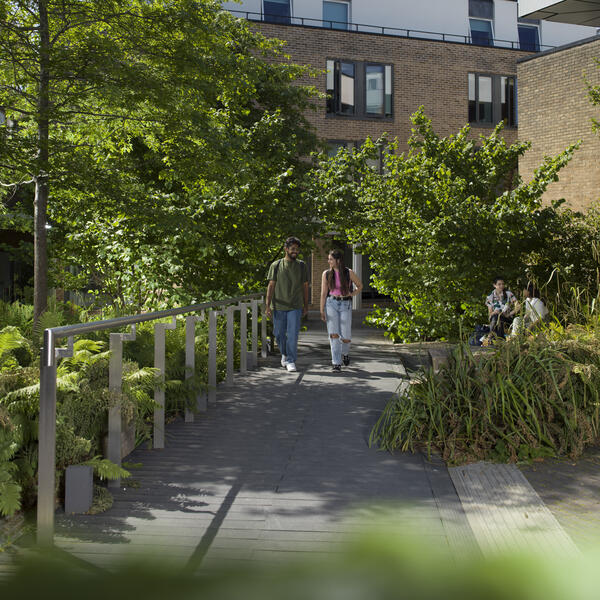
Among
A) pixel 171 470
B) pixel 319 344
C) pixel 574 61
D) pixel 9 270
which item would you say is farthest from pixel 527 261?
pixel 9 270

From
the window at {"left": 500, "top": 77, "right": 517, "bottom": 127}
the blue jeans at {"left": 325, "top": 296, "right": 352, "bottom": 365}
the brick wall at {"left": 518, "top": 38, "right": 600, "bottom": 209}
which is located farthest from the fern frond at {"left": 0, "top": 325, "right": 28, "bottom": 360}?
the window at {"left": 500, "top": 77, "right": 517, "bottom": 127}

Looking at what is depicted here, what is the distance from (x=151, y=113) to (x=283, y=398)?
11.7ft

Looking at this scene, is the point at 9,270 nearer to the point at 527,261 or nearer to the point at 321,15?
the point at 527,261

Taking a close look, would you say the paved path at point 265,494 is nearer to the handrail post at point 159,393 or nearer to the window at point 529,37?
the handrail post at point 159,393

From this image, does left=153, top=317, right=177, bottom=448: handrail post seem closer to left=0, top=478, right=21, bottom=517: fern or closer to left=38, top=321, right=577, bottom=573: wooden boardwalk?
left=38, top=321, right=577, bottom=573: wooden boardwalk

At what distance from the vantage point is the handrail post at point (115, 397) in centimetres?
459

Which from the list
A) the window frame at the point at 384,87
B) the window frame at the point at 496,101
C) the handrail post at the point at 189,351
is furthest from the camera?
the window frame at the point at 496,101

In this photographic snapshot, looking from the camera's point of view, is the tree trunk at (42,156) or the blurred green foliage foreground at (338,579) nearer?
the blurred green foliage foreground at (338,579)

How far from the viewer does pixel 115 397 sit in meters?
4.59

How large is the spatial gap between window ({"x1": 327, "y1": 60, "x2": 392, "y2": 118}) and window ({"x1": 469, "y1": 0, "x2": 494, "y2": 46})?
6433mm

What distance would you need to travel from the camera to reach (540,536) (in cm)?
355

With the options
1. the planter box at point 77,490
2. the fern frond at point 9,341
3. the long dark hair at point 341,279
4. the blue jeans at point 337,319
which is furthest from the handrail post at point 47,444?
the blue jeans at point 337,319

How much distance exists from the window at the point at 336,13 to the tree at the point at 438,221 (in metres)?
18.0

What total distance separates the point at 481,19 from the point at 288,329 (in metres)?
28.4
